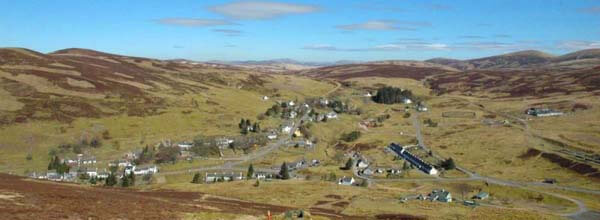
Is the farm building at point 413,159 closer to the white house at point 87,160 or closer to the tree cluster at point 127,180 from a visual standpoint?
the tree cluster at point 127,180

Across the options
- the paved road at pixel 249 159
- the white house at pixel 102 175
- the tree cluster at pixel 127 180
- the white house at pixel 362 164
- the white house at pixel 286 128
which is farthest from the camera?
the white house at pixel 286 128

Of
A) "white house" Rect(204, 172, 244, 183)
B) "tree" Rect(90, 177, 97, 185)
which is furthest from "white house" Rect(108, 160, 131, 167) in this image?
"white house" Rect(204, 172, 244, 183)

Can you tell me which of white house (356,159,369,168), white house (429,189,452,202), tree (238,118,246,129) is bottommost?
white house (356,159,369,168)

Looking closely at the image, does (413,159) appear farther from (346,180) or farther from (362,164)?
(346,180)

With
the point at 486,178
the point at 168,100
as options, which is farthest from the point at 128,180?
the point at 168,100

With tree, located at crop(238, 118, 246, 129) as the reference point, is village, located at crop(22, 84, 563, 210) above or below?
below

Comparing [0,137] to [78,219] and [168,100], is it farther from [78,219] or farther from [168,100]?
[78,219]

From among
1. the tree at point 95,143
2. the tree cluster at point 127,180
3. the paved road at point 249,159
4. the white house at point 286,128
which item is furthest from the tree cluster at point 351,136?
the tree cluster at point 127,180

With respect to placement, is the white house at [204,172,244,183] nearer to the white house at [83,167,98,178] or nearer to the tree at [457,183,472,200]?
the white house at [83,167,98,178]

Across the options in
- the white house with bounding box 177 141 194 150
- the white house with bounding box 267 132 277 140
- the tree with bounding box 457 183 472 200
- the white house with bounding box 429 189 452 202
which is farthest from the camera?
the white house with bounding box 267 132 277 140

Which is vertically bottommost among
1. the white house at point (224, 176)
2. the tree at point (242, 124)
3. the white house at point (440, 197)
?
the white house at point (224, 176)

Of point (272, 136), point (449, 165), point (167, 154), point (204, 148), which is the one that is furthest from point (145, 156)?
point (449, 165)
